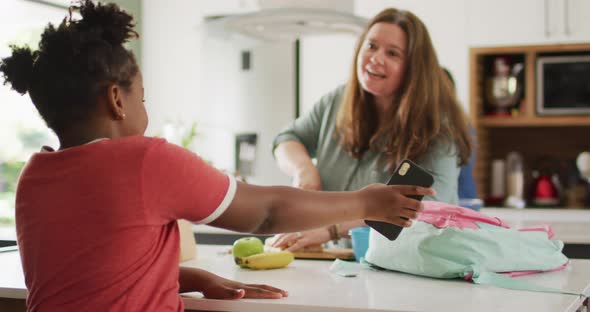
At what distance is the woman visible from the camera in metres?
1.98

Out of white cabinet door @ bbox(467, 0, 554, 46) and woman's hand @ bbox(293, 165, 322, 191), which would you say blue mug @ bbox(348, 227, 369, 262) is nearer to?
woman's hand @ bbox(293, 165, 322, 191)

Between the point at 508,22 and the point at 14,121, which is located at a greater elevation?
the point at 508,22

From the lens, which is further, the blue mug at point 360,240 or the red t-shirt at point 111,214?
the blue mug at point 360,240

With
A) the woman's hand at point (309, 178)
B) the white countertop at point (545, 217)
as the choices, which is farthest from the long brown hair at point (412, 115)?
the white countertop at point (545, 217)


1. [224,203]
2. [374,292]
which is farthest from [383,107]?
[224,203]

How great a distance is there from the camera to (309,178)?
6.93 feet

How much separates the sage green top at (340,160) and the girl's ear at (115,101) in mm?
999

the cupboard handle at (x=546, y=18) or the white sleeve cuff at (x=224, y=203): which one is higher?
the cupboard handle at (x=546, y=18)

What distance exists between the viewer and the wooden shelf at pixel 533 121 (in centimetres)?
386

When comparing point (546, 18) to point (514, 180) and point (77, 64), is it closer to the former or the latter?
point (514, 180)

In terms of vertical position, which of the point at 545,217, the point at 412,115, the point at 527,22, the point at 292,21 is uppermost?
the point at 527,22

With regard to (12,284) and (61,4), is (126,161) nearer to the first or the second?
(12,284)

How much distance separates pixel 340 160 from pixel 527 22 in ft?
6.94

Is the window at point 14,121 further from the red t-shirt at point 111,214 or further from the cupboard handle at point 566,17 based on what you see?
the red t-shirt at point 111,214
